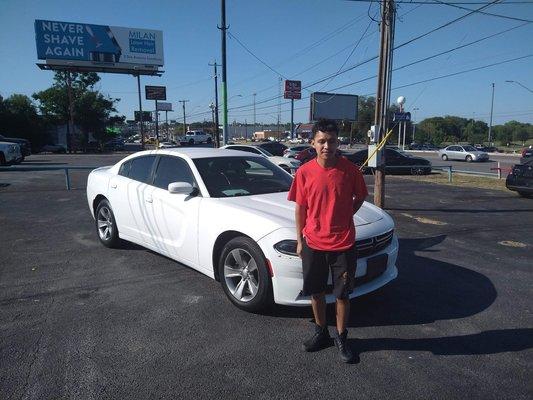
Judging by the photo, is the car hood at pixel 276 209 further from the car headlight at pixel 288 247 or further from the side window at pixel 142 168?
the side window at pixel 142 168

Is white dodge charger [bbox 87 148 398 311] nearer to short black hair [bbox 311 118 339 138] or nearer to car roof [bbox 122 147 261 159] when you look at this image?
car roof [bbox 122 147 261 159]

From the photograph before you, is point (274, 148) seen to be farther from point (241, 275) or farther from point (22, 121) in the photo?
point (22, 121)

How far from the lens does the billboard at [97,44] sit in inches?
1658

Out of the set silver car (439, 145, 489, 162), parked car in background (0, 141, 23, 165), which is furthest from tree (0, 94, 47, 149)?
silver car (439, 145, 489, 162)

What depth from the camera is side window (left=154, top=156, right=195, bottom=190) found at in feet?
15.9

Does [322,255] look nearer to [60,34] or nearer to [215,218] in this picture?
[215,218]

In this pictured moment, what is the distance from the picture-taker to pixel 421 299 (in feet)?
14.0

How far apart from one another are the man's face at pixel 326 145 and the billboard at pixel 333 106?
46.2m

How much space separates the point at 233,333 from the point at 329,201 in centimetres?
146

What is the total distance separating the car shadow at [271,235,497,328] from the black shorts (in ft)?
2.71

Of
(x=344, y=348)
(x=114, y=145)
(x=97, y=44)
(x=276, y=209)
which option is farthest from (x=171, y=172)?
(x=114, y=145)

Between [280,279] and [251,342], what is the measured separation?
22.4 inches

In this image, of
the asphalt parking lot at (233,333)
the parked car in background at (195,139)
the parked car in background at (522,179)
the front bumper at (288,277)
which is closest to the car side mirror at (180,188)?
the asphalt parking lot at (233,333)

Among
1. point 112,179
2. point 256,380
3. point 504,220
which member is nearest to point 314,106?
point 504,220
